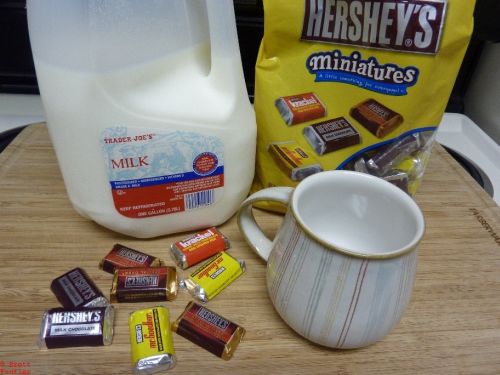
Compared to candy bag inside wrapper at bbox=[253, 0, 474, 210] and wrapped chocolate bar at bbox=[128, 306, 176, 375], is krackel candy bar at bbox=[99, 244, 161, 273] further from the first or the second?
candy bag inside wrapper at bbox=[253, 0, 474, 210]

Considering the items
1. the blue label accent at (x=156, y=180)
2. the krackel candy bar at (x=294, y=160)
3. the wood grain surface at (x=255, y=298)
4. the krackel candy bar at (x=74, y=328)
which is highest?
the blue label accent at (x=156, y=180)

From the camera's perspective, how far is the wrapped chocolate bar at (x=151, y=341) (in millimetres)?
369

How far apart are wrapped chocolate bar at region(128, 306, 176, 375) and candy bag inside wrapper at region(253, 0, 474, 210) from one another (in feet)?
0.82

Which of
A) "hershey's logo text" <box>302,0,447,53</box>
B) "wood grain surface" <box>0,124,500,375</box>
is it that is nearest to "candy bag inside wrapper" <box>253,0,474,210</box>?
"hershey's logo text" <box>302,0,447,53</box>

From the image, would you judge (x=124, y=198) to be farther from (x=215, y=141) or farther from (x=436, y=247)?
(x=436, y=247)

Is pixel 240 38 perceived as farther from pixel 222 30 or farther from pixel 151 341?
pixel 151 341

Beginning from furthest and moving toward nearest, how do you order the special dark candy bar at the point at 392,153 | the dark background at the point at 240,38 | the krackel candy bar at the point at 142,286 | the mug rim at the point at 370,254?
the dark background at the point at 240,38, the special dark candy bar at the point at 392,153, the krackel candy bar at the point at 142,286, the mug rim at the point at 370,254

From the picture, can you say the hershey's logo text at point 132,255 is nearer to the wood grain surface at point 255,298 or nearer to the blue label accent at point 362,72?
the wood grain surface at point 255,298

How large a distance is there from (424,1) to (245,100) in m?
0.22

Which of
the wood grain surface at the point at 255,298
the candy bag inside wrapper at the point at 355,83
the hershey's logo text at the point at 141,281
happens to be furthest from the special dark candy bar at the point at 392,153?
the hershey's logo text at the point at 141,281

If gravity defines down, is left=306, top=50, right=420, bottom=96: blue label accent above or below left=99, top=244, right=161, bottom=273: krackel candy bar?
above

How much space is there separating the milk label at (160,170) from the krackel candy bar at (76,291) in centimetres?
9

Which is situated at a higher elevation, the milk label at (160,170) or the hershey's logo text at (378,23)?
the hershey's logo text at (378,23)

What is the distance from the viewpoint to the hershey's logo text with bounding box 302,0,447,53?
448mm
